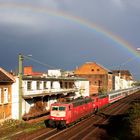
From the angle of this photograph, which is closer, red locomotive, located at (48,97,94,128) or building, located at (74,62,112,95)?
red locomotive, located at (48,97,94,128)

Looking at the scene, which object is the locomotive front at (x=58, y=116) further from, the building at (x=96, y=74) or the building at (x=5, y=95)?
the building at (x=96, y=74)

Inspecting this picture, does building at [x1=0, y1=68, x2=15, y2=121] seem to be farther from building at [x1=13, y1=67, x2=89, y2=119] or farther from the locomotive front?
the locomotive front

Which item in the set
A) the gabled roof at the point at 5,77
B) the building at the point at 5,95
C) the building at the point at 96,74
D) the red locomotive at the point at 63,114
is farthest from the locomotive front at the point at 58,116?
the building at the point at 96,74

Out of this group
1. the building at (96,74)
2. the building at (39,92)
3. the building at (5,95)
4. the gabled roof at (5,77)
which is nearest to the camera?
the building at (5,95)

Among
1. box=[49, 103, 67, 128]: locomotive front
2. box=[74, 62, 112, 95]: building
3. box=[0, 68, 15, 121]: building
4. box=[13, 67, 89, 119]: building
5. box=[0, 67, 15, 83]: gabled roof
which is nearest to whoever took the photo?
box=[49, 103, 67, 128]: locomotive front

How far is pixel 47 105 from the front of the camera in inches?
2160

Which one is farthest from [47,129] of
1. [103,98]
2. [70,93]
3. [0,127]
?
[70,93]

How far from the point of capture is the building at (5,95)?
1510 inches

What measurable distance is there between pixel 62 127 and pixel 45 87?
60.6ft

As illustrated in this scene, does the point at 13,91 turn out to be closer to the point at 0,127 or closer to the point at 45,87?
the point at 0,127

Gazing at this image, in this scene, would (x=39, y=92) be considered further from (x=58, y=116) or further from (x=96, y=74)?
(x=96, y=74)

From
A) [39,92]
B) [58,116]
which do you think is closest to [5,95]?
[58,116]

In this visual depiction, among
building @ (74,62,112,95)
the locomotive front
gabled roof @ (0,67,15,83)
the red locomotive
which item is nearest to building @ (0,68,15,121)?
gabled roof @ (0,67,15,83)

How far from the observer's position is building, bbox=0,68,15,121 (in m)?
38.3
